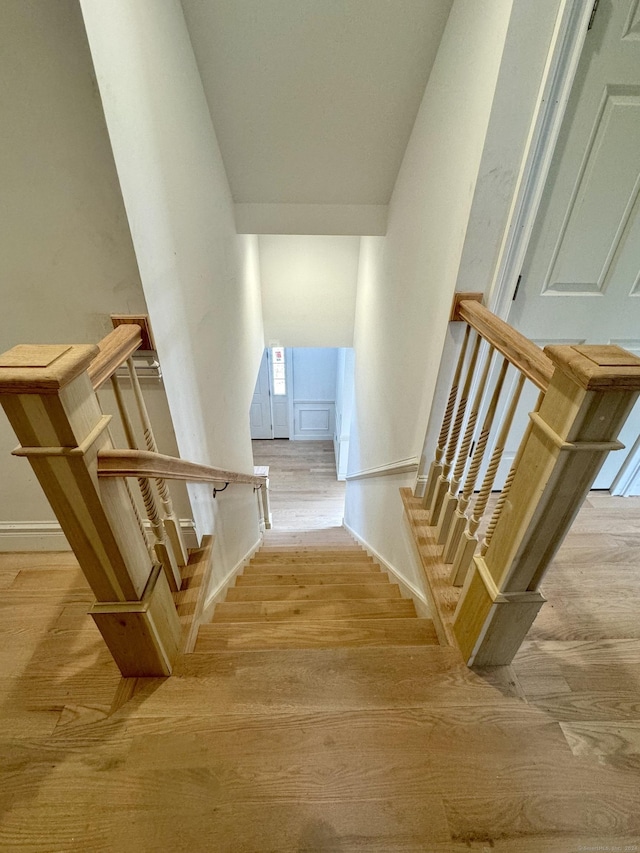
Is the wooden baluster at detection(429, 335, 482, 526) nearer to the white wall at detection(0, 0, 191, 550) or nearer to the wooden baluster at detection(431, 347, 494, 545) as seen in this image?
the wooden baluster at detection(431, 347, 494, 545)

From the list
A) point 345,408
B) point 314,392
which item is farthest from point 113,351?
point 314,392

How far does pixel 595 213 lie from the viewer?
50.6 inches

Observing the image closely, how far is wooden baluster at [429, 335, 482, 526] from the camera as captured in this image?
126 centimetres

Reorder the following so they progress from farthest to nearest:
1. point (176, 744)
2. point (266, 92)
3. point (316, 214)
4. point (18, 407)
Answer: point (316, 214)
point (266, 92)
point (176, 744)
point (18, 407)

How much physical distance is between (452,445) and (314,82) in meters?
1.61

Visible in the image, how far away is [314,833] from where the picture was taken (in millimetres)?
799

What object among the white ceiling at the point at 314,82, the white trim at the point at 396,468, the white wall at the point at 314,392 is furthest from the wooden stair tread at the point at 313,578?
the white wall at the point at 314,392

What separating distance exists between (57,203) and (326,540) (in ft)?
11.9

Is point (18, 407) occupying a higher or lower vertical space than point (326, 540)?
higher

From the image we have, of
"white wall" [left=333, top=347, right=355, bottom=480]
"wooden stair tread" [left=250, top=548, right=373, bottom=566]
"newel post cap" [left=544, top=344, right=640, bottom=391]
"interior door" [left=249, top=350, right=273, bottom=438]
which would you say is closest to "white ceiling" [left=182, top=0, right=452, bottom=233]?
"newel post cap" [left=544, top=344, right=640, bottom=391]

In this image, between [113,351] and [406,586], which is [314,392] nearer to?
[406,586]

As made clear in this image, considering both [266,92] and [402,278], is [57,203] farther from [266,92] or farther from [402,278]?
[402,278]

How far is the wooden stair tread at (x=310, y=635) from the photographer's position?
1283mm

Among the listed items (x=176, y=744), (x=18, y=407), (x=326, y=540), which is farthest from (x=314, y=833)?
(x=326, y=540)
